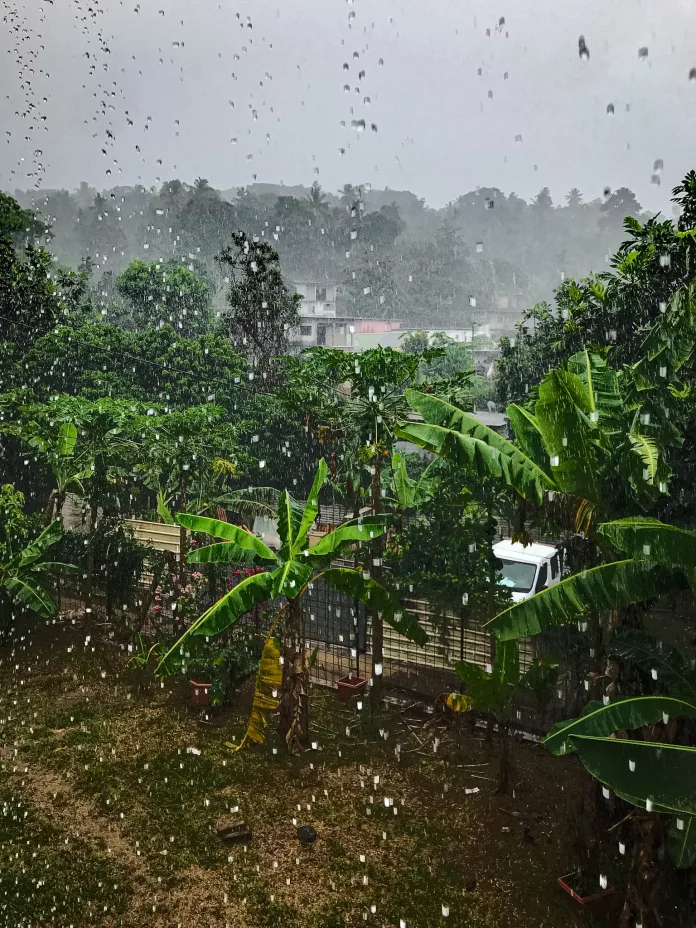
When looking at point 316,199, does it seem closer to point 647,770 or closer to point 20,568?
point 20,568

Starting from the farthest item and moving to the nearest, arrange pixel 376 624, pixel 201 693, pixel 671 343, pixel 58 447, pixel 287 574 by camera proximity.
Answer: pixel 58 447 → pixel 201 693 → pixel 376 624 → pixel 287 574 → pixel 671 343

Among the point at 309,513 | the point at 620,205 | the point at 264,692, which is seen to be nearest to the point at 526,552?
the point at 309,513

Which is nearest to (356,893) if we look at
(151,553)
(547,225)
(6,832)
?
(6,832)

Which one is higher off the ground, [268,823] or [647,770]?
[647,770]

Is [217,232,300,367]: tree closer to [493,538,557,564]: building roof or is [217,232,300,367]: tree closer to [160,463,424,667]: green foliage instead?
[493,538,557,564]: building roof

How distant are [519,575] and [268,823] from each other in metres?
5.54

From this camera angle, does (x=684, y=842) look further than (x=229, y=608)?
No

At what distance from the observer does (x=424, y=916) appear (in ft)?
13.3

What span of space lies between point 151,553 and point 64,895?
4.51 metres

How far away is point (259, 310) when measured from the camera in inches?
816

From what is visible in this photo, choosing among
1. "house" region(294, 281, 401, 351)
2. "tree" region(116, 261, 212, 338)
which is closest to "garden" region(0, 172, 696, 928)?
"tree" region(116, 261, 212, 338)

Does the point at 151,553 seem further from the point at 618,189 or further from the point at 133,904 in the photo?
the point at 618,189

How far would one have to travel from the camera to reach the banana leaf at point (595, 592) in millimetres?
3635

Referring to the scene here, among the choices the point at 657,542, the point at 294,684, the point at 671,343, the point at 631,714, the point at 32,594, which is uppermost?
the point at 671,343
